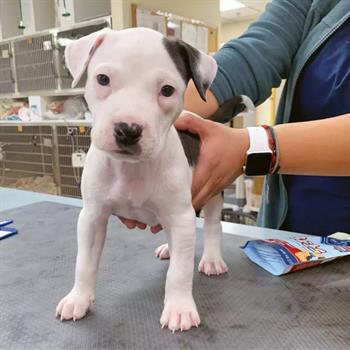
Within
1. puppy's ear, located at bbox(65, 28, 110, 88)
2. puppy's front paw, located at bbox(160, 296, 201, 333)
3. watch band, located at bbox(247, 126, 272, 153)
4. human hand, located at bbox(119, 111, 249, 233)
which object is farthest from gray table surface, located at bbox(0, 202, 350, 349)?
puppy's ear, located at bbox(65, 28, 110, 88)

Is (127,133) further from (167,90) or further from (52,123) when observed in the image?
(52,123)

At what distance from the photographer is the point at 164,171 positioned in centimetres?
57

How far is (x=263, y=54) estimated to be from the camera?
931mm

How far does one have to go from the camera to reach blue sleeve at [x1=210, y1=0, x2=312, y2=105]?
91cm

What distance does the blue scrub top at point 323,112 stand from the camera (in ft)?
2.79

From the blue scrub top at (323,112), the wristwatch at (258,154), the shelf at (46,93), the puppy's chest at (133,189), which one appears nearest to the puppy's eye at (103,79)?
the puppy's chest at (133,189)

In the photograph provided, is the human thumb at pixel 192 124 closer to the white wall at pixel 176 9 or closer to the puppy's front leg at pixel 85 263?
the puppy's front leg at pixel 85 263

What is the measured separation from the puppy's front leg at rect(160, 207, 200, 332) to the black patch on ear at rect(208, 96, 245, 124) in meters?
0.30

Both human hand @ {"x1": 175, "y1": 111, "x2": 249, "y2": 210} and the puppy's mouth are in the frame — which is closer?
the puppy's mouth

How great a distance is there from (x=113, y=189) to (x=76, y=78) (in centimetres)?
16

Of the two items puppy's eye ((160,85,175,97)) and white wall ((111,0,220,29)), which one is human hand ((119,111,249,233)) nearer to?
puppy's eye ((160,85,175,97))

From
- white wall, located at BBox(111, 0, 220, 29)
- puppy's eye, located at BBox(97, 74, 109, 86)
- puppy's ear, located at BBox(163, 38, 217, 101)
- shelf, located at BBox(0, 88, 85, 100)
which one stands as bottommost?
shelf, located at BBox(0, 88, 85, 100)

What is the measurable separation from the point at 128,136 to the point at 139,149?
24mm

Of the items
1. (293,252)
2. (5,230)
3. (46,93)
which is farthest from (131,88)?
(46,93)
